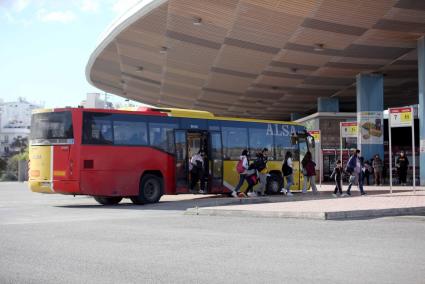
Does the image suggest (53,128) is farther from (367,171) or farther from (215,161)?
(367,171)

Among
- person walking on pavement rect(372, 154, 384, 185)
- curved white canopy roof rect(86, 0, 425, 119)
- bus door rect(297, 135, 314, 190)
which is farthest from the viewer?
person walking on pavement rect(372, 154, 384, 185)

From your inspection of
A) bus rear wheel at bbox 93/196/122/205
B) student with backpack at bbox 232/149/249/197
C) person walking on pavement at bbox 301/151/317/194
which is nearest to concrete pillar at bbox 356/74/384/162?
person walking on pavement at bbox 301/151/317/194

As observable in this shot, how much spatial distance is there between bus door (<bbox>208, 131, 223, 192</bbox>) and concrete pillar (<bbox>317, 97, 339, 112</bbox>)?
25606 mm

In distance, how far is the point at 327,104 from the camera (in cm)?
4722

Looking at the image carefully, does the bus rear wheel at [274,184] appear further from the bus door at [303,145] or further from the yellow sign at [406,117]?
the yellow sign at [406,117]

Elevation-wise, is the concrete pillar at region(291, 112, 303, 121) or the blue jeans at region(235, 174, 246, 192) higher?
the concrete pillar at region(291, 112, 303, 121)

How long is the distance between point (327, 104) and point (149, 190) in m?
29.5

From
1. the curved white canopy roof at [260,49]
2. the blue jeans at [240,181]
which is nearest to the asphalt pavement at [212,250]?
the blue jeans at [240,181]

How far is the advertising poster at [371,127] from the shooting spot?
3419 cm

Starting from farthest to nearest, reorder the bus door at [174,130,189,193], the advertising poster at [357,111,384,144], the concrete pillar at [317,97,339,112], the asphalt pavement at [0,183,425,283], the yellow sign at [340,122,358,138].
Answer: the concrete pillar at [317,97,339,112] < the advertising poster at [357,111,384,144] < the yellow sign at [340,122,358,138] < the bus door at [174,130,189,193] < the asphalt pavement at [0,183,425,283]

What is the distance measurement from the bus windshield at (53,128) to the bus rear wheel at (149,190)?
8.61 ft

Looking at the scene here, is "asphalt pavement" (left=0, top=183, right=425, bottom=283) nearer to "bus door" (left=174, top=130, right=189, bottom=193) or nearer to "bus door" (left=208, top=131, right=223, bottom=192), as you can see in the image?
"bus door" (left=174, top=130, right=189, bottom=193)

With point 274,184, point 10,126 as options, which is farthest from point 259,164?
point 10,126

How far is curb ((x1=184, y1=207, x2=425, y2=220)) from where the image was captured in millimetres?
13547
